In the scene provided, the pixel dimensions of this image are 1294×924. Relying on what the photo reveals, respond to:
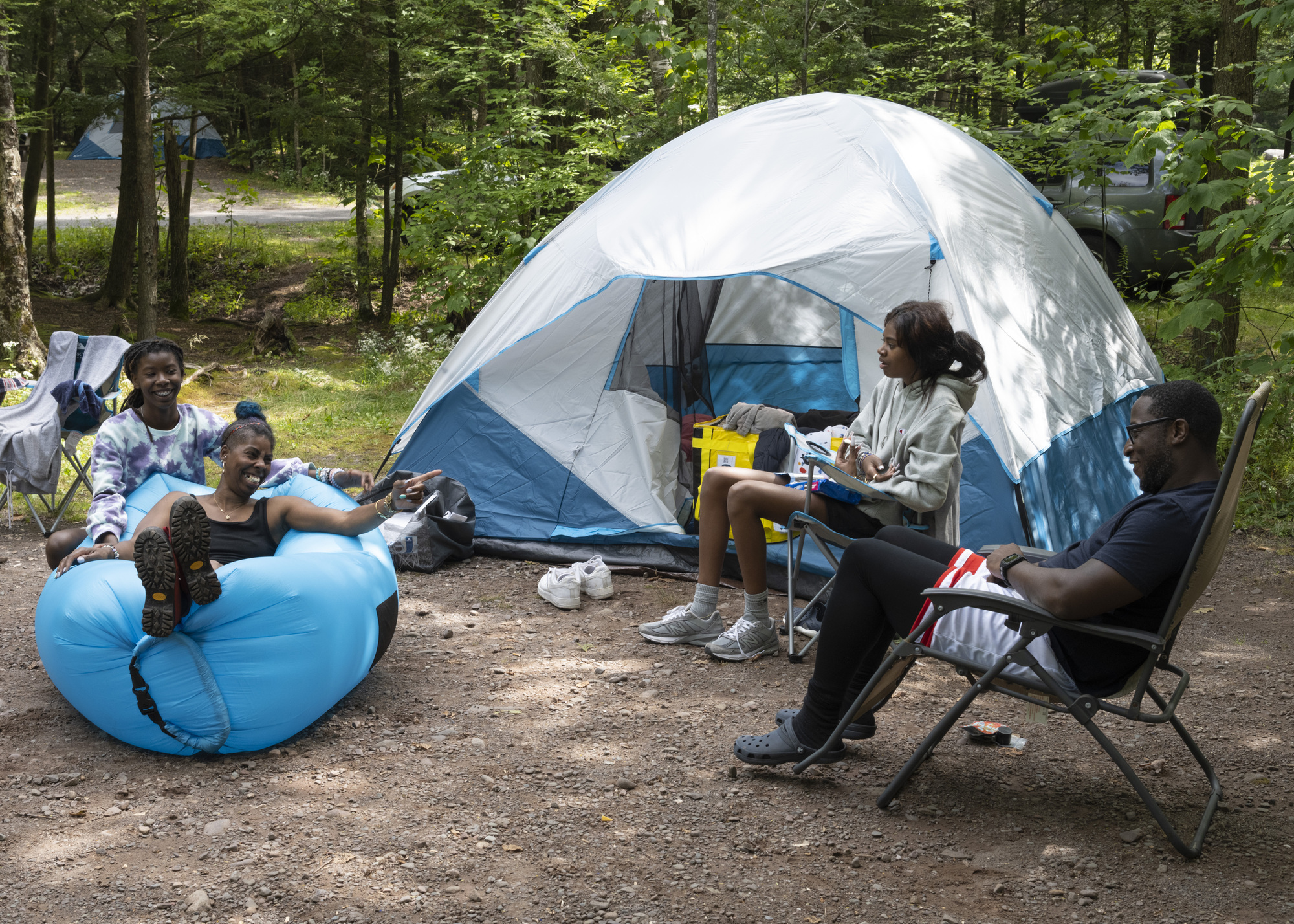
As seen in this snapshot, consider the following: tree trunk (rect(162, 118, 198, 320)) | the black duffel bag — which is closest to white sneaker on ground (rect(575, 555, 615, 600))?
the black duffel bag

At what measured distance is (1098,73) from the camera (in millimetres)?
5113

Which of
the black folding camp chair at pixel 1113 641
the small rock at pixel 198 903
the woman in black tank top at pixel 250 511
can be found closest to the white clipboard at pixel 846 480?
the black folding camp chair at pixel 1113 641

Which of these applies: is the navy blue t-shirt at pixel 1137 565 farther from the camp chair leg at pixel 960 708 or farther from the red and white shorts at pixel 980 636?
the camp chair leg at pixel 960 708

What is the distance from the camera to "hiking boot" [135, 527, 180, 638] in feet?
7.95

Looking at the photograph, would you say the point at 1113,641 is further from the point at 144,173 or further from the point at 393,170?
the point at 393,170

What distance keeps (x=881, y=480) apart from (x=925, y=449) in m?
0.20

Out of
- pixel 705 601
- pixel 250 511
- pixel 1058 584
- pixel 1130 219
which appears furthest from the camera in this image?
pixel 1130 219

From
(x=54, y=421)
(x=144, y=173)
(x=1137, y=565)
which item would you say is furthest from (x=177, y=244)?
(x=1137, y=565)

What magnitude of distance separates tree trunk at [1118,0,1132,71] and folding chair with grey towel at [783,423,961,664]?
7.21m

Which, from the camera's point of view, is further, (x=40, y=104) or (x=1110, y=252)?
(x=40, y=104)

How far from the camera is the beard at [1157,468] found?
7.38 ft

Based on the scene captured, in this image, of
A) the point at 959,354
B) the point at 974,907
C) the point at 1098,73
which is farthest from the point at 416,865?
the point at 1098,73

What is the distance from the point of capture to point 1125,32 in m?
9.41

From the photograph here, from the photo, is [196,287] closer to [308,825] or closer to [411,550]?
[411,550]
